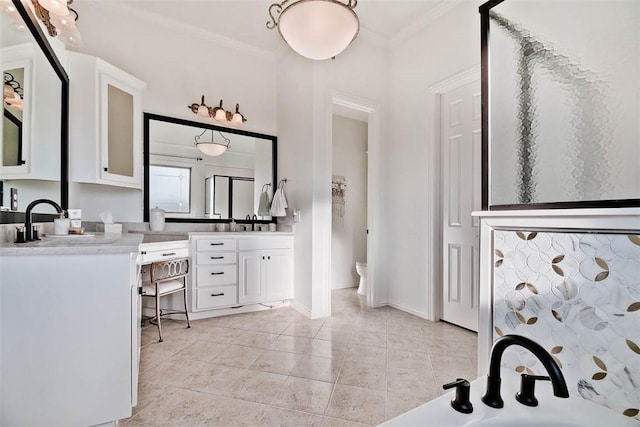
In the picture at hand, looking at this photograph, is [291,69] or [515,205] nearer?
[515,205]

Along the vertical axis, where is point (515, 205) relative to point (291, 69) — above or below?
below

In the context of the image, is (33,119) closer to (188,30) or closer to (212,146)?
(212,146)

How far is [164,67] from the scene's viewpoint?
3236mm

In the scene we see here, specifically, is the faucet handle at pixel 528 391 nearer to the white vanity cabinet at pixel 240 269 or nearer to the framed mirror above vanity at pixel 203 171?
the white vanity cabinet at pixel 240 269

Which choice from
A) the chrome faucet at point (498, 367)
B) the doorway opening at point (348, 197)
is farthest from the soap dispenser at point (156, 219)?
the chrome faucet at point (498, 367)

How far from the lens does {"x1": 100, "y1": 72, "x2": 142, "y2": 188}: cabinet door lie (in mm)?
2617

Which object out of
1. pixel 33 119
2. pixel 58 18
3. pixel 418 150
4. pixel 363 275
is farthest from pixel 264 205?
pixel 58 18

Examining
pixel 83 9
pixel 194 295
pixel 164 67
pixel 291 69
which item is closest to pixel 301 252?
pixel 194 295

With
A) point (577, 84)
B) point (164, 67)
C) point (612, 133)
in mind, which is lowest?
point (612, 133)

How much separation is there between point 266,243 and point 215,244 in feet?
1.78

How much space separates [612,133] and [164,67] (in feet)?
12.3

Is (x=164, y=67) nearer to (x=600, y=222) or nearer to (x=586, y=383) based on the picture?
(x=600, y=222)

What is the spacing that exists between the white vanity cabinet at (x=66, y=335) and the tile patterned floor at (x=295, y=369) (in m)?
0.29

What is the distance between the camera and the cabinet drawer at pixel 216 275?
9.87ft
